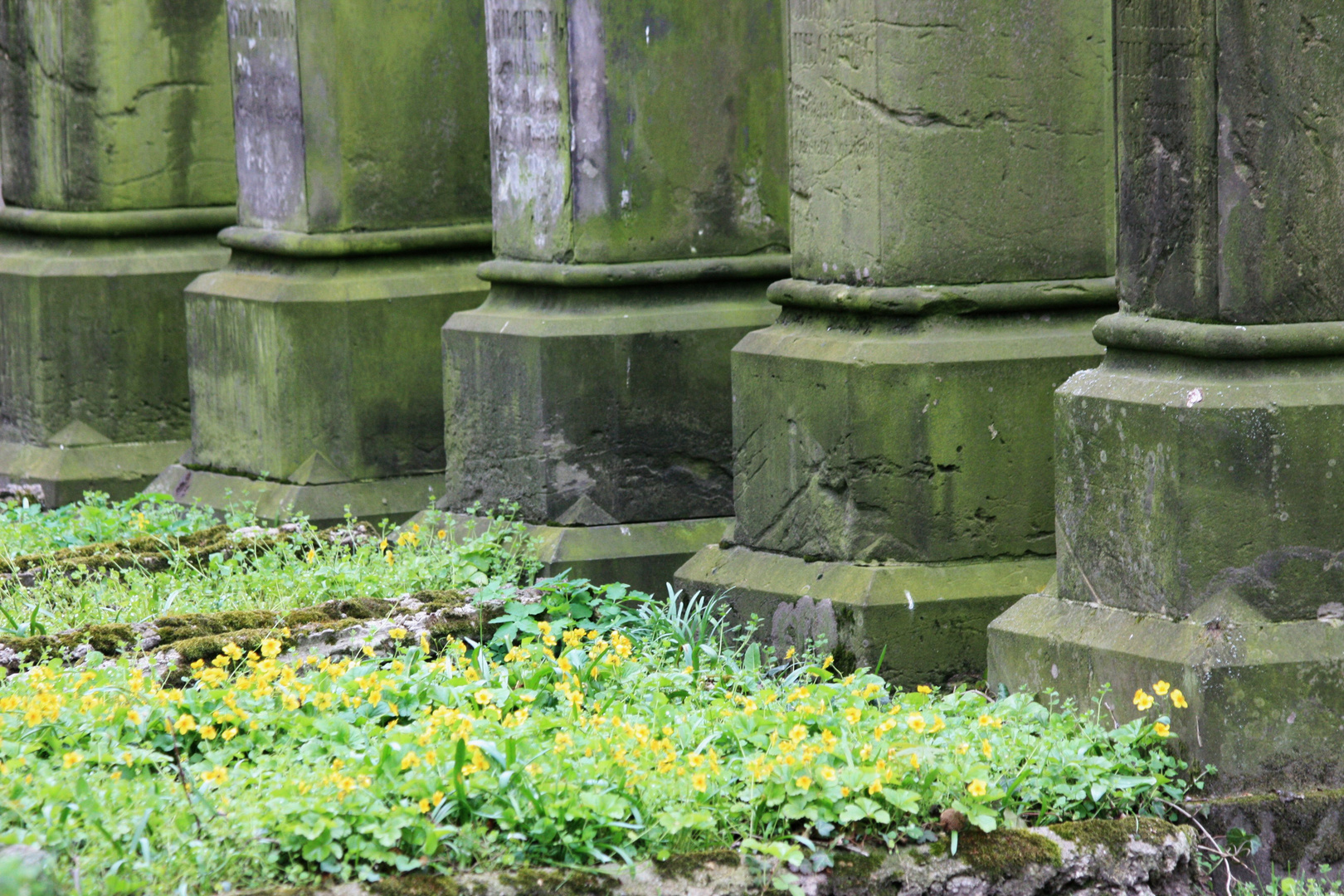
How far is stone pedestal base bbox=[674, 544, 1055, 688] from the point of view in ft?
17.2

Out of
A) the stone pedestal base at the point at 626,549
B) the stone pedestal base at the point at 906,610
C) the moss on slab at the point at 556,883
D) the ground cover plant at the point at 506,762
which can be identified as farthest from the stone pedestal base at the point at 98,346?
the moss on slab at the point at 556,883

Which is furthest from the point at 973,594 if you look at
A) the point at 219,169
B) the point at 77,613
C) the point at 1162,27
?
the point at 219,169

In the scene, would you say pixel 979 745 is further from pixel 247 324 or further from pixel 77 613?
pixel 247 324

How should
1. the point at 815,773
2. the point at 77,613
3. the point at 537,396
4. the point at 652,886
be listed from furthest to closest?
1. the point at 537,396
2. the point at 77,613
3. the point at 815,773
4. the point at 652,886

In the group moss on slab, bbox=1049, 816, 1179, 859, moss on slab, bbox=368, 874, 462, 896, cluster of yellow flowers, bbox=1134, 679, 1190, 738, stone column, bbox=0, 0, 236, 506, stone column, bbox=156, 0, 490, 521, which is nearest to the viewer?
moss on slab, bbox=368, 874, 462, 896

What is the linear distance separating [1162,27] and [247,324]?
13.6 ft

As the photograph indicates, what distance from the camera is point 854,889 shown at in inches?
148

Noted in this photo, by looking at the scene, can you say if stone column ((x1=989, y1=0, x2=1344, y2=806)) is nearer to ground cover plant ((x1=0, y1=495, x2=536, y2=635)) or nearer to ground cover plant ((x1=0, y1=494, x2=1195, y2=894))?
ground cover plant ((x1=0, y1=494, x2=1195, y2=894))

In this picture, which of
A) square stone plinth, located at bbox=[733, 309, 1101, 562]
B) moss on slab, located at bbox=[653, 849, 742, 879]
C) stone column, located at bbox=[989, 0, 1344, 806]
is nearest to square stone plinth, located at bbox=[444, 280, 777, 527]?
square stone plinth, located at bbox=[733, 309, 1101, 562]

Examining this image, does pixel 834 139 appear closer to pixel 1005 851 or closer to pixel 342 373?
pixel 1005 851

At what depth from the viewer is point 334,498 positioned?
735 centimetres

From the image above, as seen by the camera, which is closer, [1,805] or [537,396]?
[1,805]

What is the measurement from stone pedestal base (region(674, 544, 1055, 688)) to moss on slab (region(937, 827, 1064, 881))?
1.30 metres

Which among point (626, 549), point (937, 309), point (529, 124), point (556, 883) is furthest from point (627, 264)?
point (556, 883)
